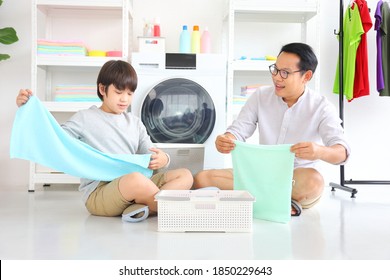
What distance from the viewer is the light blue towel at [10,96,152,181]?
88.6 inches

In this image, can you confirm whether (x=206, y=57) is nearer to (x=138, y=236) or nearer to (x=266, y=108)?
(x=266, y=108)

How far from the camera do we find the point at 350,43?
12.7 ft

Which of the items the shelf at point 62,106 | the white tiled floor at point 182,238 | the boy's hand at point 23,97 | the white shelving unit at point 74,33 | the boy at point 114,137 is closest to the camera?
the white tiled floor at point 182,238

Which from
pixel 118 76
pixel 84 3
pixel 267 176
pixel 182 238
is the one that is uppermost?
pixel 84 3

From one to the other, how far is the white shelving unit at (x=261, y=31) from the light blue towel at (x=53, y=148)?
1597 millimetres

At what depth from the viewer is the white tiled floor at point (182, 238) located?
1747 millimetres

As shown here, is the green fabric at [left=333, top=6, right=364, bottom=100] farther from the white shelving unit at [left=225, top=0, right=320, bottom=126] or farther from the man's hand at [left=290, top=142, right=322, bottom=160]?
the man's hand at [left=290, top=142, right=322, bottom=160]

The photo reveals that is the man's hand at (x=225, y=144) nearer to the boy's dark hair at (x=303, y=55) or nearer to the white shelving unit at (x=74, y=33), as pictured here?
the boy's dark hair at (x=303, y=55)

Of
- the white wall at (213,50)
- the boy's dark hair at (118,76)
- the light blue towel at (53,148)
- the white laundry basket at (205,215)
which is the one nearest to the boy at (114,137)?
the boy's dark hair at (118,76)

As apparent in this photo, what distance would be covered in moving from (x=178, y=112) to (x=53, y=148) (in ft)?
5.00

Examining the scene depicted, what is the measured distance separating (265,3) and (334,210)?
1.76m

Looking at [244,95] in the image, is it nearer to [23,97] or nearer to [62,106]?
[62,106]

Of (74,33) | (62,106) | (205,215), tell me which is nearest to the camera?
(205,215)

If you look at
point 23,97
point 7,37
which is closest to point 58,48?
point 7,37
